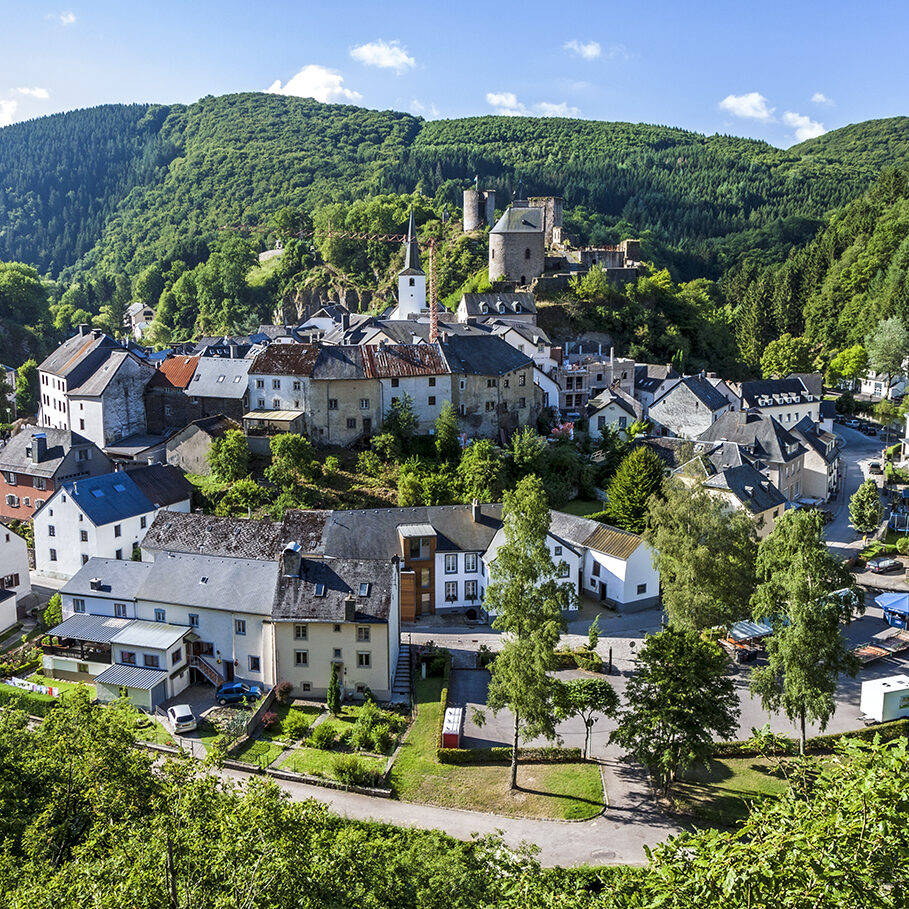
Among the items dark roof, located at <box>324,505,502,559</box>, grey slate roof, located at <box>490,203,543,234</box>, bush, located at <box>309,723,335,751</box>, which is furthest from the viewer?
grey slate roof, located at <box>490,203,543,234</box>

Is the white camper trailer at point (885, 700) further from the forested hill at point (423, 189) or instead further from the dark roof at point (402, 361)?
the forested hill at point (423, 189)

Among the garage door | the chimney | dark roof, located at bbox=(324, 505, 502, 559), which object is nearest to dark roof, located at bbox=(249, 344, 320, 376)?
dark roof, located at bbox=(324, 505, 502, 559)

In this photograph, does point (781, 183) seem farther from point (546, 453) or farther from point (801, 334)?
point (546, 453)

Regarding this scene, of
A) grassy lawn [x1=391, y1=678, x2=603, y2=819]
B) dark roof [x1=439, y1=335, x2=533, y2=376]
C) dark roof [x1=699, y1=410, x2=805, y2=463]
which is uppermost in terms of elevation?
dark roof [x1=439, y1=335, x2=533, y2=376]

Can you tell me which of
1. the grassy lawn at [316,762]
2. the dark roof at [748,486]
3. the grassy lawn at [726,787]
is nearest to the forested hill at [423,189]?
the dark roof at [748,486]

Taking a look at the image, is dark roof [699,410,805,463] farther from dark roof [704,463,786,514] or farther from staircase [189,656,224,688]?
staircase [189,656,224,688]

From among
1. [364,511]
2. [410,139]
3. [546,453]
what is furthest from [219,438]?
[410,139]

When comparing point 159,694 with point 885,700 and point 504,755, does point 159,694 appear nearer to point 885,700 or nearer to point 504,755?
point 504,755
